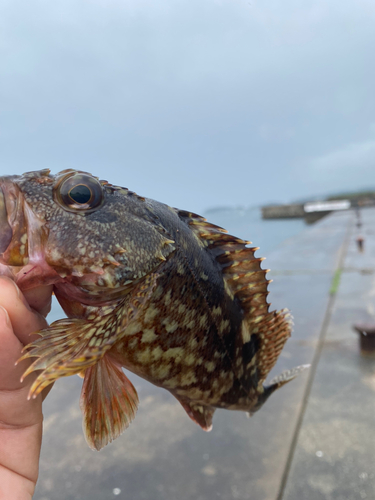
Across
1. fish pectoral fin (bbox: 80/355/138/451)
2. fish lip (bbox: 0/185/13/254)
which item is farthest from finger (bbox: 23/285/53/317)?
fish pectoral fin (bbox: 80/355/138/451)

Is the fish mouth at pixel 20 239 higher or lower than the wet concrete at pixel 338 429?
higher

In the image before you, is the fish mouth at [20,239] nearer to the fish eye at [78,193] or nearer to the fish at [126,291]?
the fish at [126,291]

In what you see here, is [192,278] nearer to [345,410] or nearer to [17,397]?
[17,397]

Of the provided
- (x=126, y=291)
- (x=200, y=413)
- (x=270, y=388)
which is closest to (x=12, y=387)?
(x=126, y=291)

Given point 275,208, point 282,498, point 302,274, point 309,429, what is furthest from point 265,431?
point 275,208

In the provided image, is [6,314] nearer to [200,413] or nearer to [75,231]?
[75,231]

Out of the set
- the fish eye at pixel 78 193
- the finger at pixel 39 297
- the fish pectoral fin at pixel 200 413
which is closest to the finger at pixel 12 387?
the finger at pixel 39 297
